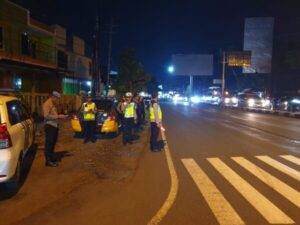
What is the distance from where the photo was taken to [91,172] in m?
9.16

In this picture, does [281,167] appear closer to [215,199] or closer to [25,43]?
[215,199]

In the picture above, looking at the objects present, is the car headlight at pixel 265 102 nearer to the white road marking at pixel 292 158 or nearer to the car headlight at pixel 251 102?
the car headlight at pixel 251 102

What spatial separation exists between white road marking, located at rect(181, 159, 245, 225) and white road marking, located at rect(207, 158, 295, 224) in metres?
0.44

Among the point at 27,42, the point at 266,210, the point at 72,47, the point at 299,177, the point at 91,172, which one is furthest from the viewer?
the point at 72,47

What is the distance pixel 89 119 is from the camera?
46.9ft

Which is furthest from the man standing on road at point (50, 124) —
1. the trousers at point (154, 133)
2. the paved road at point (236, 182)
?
the trousers at point (154, 133)

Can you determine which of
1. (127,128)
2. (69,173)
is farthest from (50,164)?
(127,128)

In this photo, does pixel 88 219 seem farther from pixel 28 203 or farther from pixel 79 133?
pixel 79 133

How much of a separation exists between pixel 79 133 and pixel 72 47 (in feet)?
88.8

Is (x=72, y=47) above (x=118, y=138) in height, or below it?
above

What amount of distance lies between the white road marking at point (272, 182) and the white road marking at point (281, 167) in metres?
0.50

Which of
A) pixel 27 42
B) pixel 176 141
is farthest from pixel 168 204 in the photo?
pixel 27 42

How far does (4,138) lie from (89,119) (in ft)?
24.2

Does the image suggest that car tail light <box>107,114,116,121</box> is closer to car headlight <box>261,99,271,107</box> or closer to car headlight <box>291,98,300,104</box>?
car headlight <box>291,98,300,104</box>
